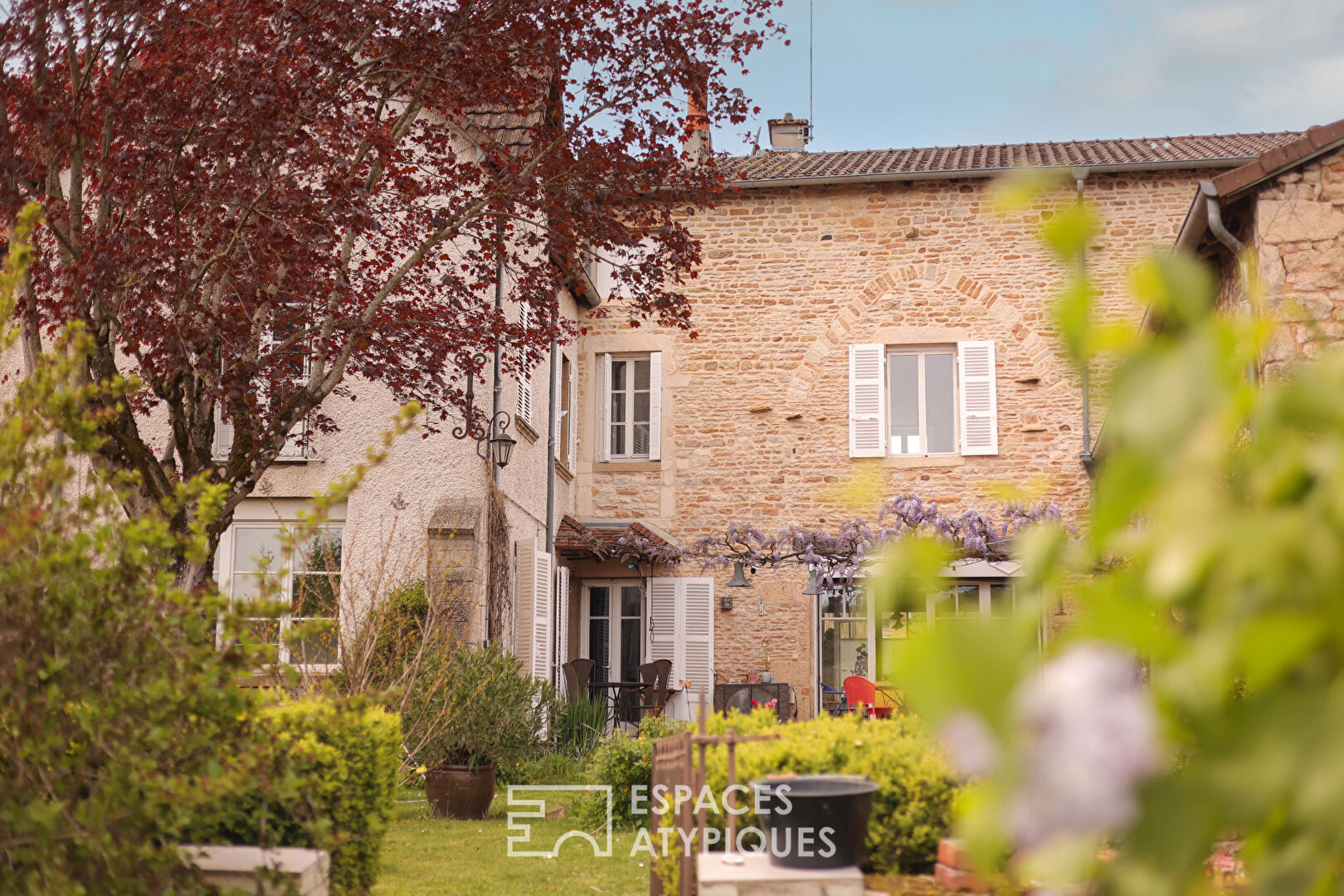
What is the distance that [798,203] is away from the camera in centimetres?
1511

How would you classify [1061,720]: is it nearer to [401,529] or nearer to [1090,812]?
[1090,812]

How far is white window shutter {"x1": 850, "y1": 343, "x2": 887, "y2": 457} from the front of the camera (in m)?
14.4

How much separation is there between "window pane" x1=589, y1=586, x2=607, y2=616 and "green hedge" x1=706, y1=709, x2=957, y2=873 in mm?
10173

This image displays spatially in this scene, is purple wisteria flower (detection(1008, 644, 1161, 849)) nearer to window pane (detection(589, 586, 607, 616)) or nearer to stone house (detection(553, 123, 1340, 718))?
stone house (detection(553, 123, 1340, 718))

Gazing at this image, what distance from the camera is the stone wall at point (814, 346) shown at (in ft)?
46.3

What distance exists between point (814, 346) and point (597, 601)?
4.17 meters

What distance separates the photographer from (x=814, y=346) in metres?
14.7

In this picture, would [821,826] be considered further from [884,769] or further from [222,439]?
[222,439]

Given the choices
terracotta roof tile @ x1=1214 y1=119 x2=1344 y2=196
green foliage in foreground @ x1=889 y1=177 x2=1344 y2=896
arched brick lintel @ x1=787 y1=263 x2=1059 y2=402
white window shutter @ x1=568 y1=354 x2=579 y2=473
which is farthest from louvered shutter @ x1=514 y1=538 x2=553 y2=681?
green foliage in foreground @ x1=889 y1=177 x2=1344 y2=896

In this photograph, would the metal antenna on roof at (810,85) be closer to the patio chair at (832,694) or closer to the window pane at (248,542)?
the patio chair at (832,694)

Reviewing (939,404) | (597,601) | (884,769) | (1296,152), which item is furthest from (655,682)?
(884,769)

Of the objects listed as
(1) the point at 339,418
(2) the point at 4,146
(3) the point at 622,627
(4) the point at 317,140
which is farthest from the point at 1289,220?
(3) the point at 622,627

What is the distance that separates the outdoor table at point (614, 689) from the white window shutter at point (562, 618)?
1.48 feet

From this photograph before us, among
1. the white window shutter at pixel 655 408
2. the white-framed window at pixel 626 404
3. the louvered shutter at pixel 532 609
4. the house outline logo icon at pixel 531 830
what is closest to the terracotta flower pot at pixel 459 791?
the house outline logo icon at pixel 531 830
